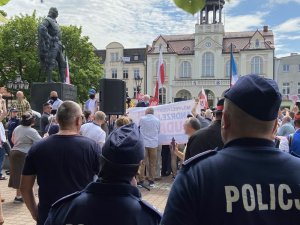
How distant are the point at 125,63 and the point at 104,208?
69236 millimetres

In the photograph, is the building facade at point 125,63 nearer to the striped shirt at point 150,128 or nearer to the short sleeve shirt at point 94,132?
the striped shirt at point 150,128

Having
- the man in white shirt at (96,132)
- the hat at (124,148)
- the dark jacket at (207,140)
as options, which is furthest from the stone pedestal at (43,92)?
the hat at (124,148)

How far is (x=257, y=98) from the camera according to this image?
6.11 ft

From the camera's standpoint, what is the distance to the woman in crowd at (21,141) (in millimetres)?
7945

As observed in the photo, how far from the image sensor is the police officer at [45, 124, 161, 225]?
2312 millimetres

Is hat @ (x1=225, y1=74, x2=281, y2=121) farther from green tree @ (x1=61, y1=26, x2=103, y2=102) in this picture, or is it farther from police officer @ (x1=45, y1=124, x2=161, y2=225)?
green tree @ (x1=61, y1=26, x2=103, y2=102)

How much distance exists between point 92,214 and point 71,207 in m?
0.13

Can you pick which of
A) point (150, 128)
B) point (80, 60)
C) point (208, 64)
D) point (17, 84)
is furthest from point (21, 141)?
point (208, 64)

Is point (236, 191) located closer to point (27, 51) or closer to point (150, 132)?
point (150, 132)

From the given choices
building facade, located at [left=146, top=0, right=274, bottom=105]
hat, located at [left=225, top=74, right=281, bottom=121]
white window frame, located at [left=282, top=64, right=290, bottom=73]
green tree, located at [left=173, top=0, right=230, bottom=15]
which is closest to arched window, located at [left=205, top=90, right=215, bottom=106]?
building facade, located at [left=146, top=0, right=274, bottom=105]

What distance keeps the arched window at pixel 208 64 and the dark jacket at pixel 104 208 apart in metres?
61.9

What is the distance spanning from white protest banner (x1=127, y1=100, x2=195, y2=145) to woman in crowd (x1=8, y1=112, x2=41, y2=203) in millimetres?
4194

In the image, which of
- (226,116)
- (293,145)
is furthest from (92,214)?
(293,145)

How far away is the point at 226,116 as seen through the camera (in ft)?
6.28
